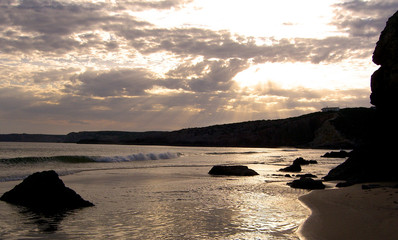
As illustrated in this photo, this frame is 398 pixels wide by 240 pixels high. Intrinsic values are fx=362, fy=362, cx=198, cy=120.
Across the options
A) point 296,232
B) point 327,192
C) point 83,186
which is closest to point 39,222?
point 296,232

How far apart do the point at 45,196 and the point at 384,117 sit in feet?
48.6

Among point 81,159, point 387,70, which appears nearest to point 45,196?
point 387,70

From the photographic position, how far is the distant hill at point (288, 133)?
120875 mm

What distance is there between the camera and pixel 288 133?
13800 centimetres

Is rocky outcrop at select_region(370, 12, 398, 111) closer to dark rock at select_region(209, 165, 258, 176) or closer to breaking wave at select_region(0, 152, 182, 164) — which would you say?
dark rock at select_region(209, 165, 258, 176)

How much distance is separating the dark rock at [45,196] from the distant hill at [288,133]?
10487 centimetres

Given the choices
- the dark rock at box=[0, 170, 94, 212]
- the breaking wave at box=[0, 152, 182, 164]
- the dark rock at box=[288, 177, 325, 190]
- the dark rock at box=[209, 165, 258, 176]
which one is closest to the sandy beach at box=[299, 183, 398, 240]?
the dark rock at box=[288, 177, 325, 190]

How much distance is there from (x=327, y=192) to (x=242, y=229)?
7.06 meters

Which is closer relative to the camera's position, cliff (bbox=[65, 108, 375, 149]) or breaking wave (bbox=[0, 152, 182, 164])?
breaking wave (bbox=[0, 152, 182, 164])

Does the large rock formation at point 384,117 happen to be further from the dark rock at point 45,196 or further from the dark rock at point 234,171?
the dark rock at point 45,196

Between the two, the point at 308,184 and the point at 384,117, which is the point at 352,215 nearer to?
the point at 308,184

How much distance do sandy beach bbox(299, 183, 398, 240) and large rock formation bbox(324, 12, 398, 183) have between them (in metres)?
3.61

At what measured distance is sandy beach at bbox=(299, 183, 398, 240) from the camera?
7.78 m

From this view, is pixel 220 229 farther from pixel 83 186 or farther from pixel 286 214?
pixel 83 186
